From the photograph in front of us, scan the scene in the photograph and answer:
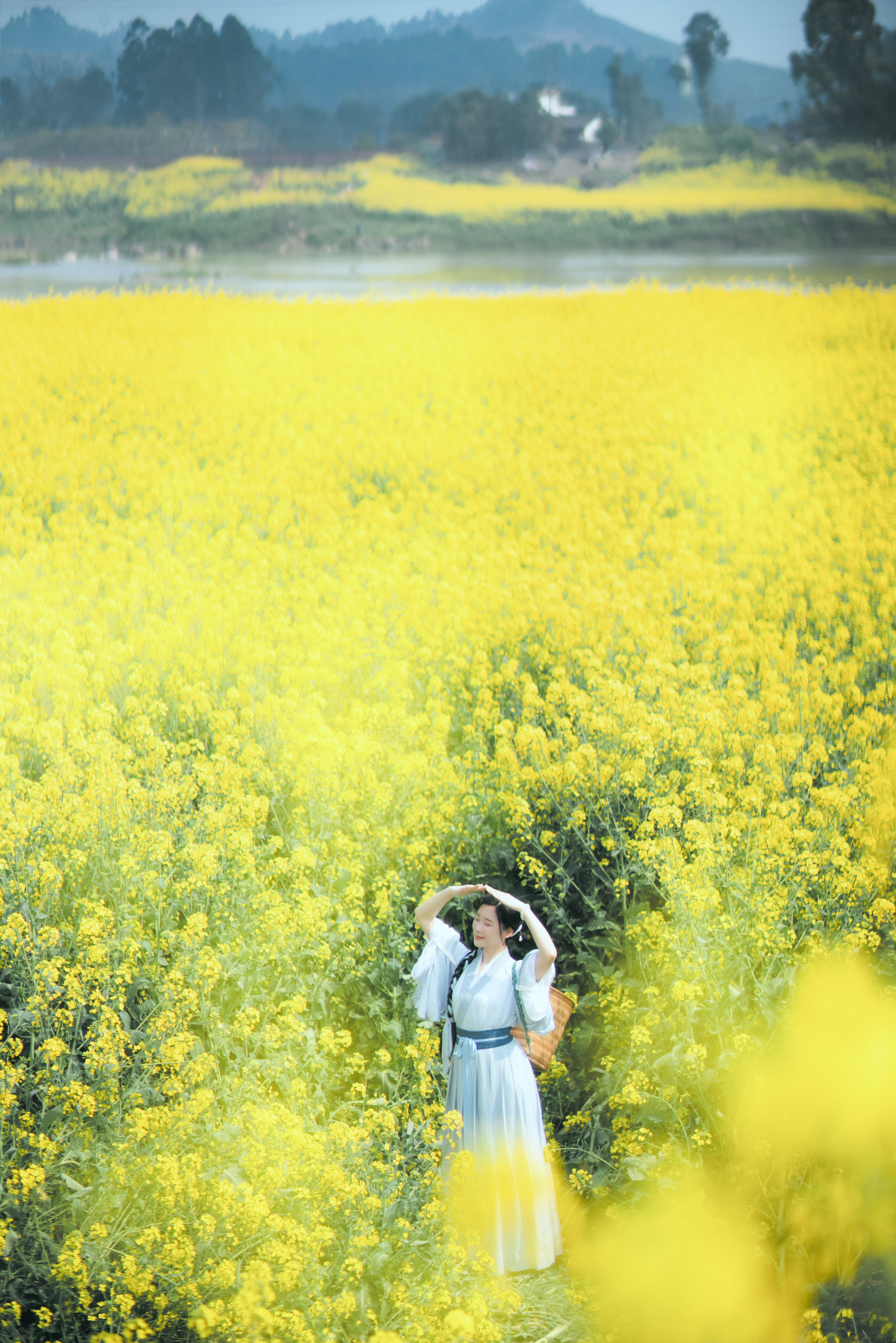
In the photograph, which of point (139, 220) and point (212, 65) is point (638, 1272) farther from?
point (139, 220)

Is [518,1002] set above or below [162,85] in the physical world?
below

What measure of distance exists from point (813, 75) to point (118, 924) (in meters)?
16.7

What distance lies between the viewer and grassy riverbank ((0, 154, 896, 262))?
56.6ft

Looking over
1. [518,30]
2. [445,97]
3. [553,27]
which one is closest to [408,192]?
[445,97]

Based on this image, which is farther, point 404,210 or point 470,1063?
point 404,210

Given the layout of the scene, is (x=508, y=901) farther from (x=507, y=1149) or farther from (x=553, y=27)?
(x=553, y=27)

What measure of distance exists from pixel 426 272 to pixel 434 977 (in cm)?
1908

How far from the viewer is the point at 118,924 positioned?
399 centimetres

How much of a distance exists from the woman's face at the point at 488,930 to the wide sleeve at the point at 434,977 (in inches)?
5.0

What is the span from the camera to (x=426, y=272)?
20469mm

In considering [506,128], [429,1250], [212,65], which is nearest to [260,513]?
[429,1250]

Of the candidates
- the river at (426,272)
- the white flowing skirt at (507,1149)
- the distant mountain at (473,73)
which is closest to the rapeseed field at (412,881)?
the white flowing skirt at (507,1149)

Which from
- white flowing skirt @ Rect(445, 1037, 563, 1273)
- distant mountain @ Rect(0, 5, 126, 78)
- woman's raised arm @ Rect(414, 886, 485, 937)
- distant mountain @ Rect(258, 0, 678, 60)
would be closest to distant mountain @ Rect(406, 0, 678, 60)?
distant mountain @ Rect(258, 0, 678, 60)

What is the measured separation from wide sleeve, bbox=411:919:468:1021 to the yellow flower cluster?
16462 millimetres
